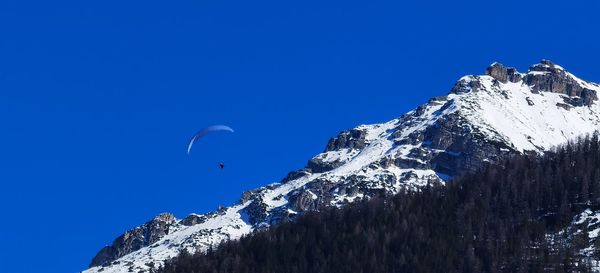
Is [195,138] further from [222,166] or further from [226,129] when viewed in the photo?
[226,129]

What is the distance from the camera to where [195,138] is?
19075 cm

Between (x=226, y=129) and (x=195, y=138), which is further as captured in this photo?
(x=195, y=138)

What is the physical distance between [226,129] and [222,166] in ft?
48.5

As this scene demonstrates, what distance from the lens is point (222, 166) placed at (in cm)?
18562

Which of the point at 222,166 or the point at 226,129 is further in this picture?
the point at 222,166

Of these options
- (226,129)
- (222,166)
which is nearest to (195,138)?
(222,166)

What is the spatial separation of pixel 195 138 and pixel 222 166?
7.83 metres

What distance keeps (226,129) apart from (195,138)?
19753mm

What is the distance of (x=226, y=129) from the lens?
171875mm
